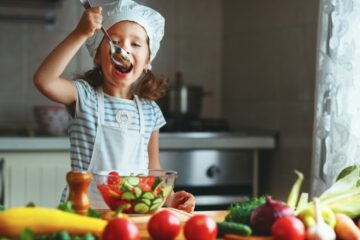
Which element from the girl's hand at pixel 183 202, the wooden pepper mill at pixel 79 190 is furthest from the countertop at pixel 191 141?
the wooden pepper mill at pixel 79 190

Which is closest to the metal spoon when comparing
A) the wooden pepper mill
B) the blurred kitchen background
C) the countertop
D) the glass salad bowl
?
the glass salad bowl

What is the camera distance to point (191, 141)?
2799mm

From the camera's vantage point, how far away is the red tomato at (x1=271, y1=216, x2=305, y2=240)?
1.24 m

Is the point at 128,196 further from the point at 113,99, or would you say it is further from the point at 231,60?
the point at 231,60

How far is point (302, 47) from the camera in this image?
2740 mm

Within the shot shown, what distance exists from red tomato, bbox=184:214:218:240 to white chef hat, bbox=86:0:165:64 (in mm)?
826

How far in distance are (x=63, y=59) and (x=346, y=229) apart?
2.72 ft

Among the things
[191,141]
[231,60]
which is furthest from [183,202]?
[231,60]

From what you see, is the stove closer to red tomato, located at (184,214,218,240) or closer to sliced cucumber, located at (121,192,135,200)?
sliced cucumber, located at (121,192,135,200)

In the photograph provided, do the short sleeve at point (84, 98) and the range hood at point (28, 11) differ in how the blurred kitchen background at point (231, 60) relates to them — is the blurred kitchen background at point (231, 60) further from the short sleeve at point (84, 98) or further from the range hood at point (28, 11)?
the short sleeve at point (84, 98)

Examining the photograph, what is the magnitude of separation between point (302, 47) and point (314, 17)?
0.47 feet

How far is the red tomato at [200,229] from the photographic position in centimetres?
123

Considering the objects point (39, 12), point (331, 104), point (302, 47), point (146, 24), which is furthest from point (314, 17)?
point (39, 12)

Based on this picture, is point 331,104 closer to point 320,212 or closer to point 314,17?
point 314,17
